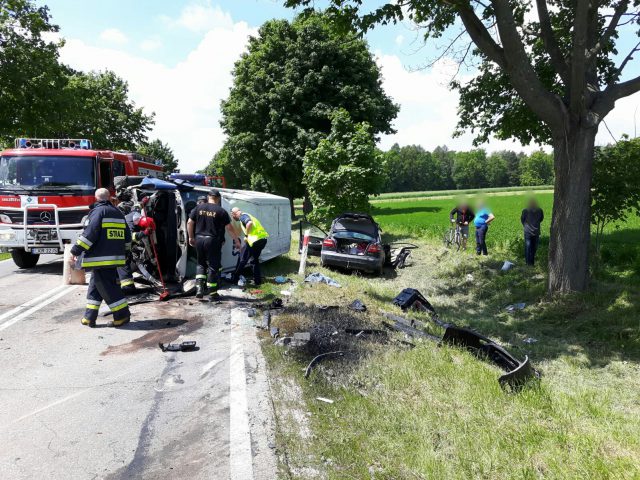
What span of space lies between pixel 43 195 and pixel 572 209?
1054 cm

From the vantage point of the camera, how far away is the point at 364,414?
11.9ft

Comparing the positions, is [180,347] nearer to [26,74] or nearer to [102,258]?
[102,258]

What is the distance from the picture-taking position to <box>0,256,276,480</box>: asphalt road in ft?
10.2

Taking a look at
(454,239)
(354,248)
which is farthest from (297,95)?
(354,248)

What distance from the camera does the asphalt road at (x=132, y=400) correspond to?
3094 mm

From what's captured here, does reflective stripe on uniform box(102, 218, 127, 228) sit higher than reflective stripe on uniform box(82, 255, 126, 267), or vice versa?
reflective stripe on uniform box(102, 218, 127, 228)

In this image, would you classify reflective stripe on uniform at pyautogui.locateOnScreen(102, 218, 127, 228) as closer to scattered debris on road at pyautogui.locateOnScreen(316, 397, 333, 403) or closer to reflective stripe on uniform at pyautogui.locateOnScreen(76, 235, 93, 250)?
reflective stripe on uniform at pyautogui.locateOnScreen(76, 235, 93, 250)

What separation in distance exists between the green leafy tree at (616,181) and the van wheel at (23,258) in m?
12.5

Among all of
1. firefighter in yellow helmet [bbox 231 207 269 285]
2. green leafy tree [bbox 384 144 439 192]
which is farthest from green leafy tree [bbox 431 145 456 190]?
firefighter in yellow helmet [bbox 231 207 269 285]

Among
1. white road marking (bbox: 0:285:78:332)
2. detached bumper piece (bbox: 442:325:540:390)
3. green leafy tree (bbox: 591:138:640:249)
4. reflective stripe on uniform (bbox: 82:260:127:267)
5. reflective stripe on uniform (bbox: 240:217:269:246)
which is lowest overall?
detached bumper piece (bbox: 442:325:540:390)

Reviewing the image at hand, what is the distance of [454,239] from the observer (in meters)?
15.6

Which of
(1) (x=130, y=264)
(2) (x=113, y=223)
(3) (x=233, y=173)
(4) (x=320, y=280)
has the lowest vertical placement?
(4) (x=320, y=280)

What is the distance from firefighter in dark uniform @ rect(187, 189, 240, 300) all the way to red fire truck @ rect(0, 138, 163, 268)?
3.52m

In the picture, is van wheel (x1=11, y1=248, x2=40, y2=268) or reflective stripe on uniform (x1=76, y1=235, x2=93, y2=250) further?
van wheel (x1=11, y1=248, x2=40, y2=268)
